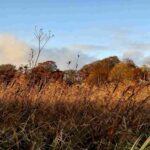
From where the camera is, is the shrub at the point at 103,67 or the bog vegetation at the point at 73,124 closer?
the bog vegetation at the point at 73,124

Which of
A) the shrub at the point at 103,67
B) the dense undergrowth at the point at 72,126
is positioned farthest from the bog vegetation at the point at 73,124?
the shrub at the point at 103,67

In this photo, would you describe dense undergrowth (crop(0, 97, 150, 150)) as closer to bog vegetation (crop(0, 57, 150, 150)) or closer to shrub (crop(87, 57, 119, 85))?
bog vegetation (crop(0, 57, 150, 150))

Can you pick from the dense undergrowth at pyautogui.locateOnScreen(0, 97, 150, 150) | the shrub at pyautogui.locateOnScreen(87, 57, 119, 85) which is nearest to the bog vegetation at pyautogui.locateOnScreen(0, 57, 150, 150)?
the dense undergrowth at pyautogui.locateOnScreen(0, 97, 150, 150)

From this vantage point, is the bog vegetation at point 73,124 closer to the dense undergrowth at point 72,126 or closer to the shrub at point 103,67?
the dense undergrowth at point 72,126

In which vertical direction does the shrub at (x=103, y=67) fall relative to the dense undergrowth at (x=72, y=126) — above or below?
above

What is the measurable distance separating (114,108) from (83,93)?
87.3 inches

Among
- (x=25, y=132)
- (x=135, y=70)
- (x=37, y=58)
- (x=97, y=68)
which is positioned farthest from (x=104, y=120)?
(x=97, y=68)

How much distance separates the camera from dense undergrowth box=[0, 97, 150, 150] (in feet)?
27.6

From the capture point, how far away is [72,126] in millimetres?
8883

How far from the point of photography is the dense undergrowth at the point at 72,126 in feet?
27.6

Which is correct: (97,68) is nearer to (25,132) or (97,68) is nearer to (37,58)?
(37,58)

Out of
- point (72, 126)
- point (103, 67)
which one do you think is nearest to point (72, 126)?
point (72, 126)

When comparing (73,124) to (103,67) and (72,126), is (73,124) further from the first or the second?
(103,67)

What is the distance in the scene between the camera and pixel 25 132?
8680 mm
